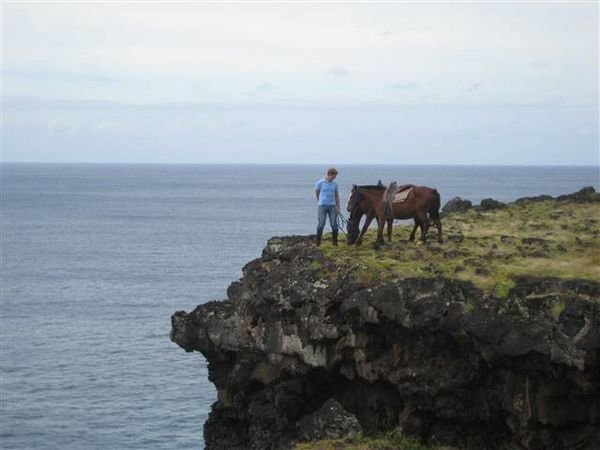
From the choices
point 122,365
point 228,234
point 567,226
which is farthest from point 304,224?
point 567,226

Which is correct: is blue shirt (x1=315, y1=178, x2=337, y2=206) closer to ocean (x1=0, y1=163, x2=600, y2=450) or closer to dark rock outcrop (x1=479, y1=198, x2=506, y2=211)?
dark rock outcrop (x1=479, y1=198, x2=506, y2=211)

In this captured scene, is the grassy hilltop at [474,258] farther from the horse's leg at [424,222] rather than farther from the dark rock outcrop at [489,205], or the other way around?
the dark rock outcrop at [489,205]

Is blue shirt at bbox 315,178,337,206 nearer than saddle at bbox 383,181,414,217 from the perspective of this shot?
Yes

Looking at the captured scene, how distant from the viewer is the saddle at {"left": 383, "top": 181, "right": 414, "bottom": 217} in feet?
134

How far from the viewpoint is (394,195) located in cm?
4112

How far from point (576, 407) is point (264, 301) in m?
11.7

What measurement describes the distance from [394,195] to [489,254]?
4.93m

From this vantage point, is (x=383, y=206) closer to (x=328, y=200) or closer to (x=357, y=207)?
(x=357, y=207)

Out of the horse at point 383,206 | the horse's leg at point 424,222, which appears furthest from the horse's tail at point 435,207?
the horse's leg at point 424,222

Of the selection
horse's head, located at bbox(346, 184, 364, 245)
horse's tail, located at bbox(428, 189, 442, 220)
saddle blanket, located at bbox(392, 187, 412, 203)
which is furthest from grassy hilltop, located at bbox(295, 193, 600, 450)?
saddle blanket, located at bbox(392, 187, 412, 203)

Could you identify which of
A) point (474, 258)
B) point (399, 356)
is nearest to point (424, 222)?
point (474, 258)

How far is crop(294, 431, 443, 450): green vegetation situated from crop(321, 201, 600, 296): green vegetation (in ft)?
17.8

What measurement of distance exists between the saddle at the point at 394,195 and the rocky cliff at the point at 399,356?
282cm

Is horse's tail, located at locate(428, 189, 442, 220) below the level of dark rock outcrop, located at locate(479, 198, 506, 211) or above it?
above
